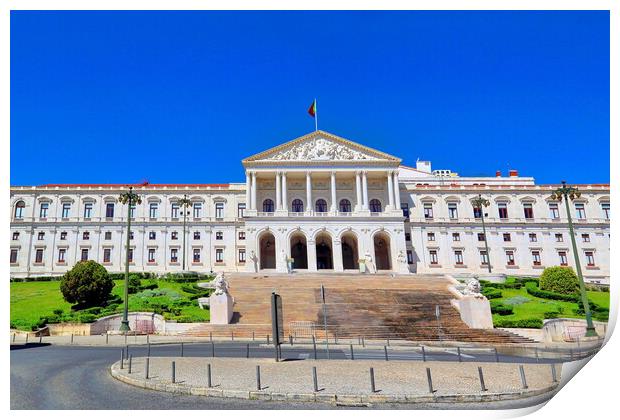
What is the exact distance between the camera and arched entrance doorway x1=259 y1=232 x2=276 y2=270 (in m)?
60.9

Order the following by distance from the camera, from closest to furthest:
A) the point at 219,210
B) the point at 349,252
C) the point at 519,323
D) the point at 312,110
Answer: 1. the point at 519,323
2. the point at 312,110
3. the point at 349,252
4. the point at 219,210

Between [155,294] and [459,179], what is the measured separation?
56.1 metres

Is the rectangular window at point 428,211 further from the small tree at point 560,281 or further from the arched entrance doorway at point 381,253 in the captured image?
the small tree at point 560,281

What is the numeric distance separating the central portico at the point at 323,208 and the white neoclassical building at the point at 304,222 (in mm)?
145

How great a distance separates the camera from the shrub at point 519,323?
2919 centimetres

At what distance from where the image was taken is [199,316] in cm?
3272

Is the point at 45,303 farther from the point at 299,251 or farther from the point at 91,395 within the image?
the point at 299,251

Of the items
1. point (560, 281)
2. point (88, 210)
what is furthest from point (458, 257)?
point (88, 210)

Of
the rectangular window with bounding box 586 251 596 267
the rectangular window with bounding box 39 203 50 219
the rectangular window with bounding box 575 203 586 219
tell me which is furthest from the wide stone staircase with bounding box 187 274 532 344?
the rectangular window with bounding box 39 203 50 219

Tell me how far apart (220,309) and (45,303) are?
16.8 metres

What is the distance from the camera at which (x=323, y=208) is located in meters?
64.2

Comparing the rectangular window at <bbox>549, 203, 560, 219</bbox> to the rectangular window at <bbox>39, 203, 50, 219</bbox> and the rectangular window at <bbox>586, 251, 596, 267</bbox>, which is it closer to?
the rectangular window at <bbox>586, 251, 596, 267</bbox>

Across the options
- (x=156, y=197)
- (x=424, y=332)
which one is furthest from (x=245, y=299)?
(x=156, y=197)

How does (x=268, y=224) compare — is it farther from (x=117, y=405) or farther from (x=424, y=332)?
(x=117, y=405)
